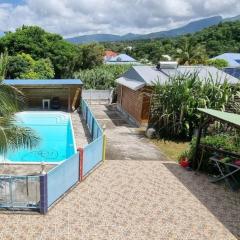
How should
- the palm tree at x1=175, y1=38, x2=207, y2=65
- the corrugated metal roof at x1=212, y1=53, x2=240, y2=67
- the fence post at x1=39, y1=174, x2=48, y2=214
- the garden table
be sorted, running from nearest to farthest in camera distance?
the fence post at x1=39, y1=174, x2=48, y2=214, the garden table, the palm tree at x1=175, y1=38, x2=207, y2=65, the corrugated metal roof at x1=212, y1=53, x2=240, y2=67

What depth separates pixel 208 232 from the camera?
9.53 m

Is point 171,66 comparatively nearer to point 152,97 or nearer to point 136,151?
point 152,97

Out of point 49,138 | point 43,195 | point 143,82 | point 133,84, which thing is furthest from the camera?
point 133,84

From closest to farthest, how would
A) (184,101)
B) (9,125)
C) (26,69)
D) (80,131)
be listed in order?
(9,125) < (184,101) < (80,131) < (26,69)

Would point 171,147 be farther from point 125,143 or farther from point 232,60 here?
point 232,60

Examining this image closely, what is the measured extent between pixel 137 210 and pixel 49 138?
13.3 metres

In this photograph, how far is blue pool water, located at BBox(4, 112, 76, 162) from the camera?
17.4 metres

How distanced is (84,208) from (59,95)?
20.4 metres

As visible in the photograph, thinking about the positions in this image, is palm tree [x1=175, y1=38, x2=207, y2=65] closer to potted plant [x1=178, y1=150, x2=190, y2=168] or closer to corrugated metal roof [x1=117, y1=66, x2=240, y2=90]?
corrugated metal roof [x1=117, y1=66, x2=240, y2=90]

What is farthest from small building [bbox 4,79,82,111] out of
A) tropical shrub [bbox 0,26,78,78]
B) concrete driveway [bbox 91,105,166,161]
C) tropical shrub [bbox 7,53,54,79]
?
tropical shrub [bbox 0,26,78,78]

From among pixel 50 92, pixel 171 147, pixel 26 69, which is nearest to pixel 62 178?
pixel 171 147

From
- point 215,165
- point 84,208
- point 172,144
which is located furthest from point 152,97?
point 84,208

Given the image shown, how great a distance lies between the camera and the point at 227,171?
Answer: 13102 mm

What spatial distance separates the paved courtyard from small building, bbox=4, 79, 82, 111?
571 inches
